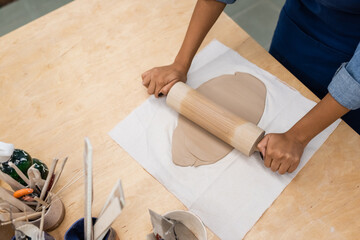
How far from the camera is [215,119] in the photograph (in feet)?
2.97

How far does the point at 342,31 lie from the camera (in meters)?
0.96

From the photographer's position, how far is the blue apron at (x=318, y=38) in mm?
930

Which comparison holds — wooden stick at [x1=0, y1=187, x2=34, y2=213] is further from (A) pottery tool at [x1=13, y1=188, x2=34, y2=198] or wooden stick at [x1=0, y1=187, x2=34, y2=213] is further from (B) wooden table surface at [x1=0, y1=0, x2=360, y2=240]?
(B) wooden table surface at [x1=0, y1=0, x2=360, y2=240]

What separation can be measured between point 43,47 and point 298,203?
3.47 ft

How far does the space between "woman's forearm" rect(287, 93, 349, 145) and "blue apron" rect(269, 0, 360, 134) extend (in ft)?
0.93

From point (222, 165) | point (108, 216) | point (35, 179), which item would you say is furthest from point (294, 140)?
point (35, 179)

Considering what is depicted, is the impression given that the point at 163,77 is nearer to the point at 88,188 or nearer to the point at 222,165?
the point at 222,165

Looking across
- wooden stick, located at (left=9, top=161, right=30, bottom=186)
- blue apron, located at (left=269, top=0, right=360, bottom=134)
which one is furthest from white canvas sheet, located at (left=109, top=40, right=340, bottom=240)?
wooden stick, located at (left=9, top=161, right=30, bottom=186)

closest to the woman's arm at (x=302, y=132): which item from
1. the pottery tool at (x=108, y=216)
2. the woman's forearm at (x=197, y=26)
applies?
the woman's forearm at (x=197, y=26)

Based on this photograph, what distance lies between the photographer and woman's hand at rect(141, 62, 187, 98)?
0.99 metres

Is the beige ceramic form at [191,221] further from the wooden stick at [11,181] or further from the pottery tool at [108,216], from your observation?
the wooden stick at [11,181]

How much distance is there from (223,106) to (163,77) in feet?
0.76

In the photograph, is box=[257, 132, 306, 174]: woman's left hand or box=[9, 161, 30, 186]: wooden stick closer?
box=[9, 161, 30, 186]: wooden stick

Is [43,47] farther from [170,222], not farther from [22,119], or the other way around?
[170,222]
